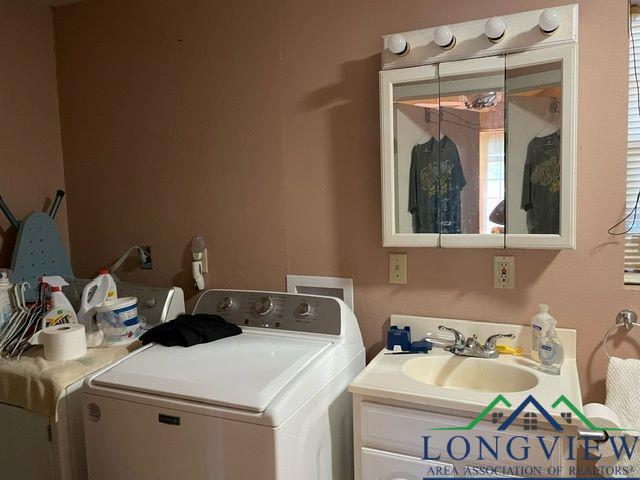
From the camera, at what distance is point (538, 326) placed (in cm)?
168

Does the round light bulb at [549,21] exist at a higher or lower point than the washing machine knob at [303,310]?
higher

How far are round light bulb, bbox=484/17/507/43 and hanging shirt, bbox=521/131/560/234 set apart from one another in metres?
0.37

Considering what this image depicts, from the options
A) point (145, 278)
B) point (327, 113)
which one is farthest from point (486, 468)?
point (145, 278)

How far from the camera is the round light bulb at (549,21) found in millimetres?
1544

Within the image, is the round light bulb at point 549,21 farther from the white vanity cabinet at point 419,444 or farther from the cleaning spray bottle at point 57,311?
the cleaning spray bottle at point 57,311

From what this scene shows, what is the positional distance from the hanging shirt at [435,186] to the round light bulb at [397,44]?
0.34 m

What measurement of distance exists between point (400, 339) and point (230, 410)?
0.78 metres

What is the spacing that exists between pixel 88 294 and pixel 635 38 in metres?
2.23

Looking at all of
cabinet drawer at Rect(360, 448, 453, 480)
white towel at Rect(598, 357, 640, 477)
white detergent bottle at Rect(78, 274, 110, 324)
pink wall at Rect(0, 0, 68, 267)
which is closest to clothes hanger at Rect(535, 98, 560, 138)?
white towel at Rect(598, 357, 640, 477)

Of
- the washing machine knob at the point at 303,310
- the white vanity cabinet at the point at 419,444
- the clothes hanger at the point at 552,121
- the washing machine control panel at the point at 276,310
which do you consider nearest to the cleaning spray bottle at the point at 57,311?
the washing machine control panel at the point at 276,310

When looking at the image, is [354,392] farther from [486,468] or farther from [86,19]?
[86,19]

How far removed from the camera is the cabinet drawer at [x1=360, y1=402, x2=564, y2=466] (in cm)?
139

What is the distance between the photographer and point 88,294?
1.98 metres

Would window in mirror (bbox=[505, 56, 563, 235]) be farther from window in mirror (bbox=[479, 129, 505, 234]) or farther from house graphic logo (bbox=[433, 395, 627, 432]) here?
house graphic logo (bbox=[433, 395, 627, 432])
